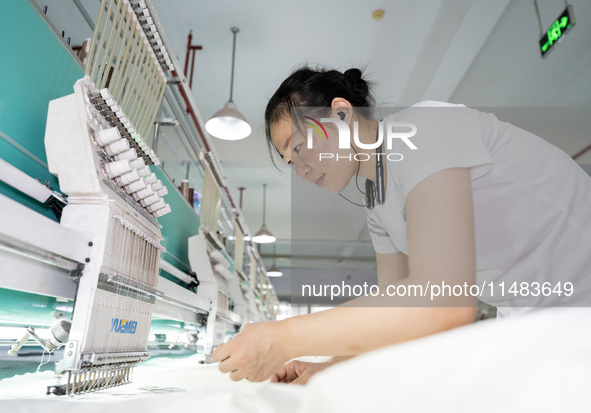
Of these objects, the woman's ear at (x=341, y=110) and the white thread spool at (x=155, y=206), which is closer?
the woman's ear at (x=341, y=110)

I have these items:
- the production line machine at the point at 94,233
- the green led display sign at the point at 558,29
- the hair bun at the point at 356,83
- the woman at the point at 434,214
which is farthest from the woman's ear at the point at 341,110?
the green led display sign at the point at 558,29

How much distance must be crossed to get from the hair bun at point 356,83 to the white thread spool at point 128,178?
0.73 metres

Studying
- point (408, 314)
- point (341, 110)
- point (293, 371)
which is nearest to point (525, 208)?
point (408, 314)

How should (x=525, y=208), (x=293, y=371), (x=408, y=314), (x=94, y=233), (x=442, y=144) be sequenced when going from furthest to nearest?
(x=94, y=233)
(x=293, y=371)
(x=525, y=208)
(x=442, y=144)
(x=408, y=314)

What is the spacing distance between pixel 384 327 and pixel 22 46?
4.14 ft

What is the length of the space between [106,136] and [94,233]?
28 centimetres

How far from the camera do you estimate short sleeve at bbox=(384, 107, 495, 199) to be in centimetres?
77

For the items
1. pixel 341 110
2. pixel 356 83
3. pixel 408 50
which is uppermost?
pixel 408 50

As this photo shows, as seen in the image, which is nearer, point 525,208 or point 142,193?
point 525,208

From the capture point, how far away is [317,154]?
129cm

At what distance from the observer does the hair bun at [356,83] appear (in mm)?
1371

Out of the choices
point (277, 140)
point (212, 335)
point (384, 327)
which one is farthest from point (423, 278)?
point (212, 335)

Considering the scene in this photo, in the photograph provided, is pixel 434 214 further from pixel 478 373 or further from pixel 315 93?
pixel 315 93

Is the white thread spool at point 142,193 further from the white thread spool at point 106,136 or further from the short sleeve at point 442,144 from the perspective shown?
the short sleeve at point 442,144
